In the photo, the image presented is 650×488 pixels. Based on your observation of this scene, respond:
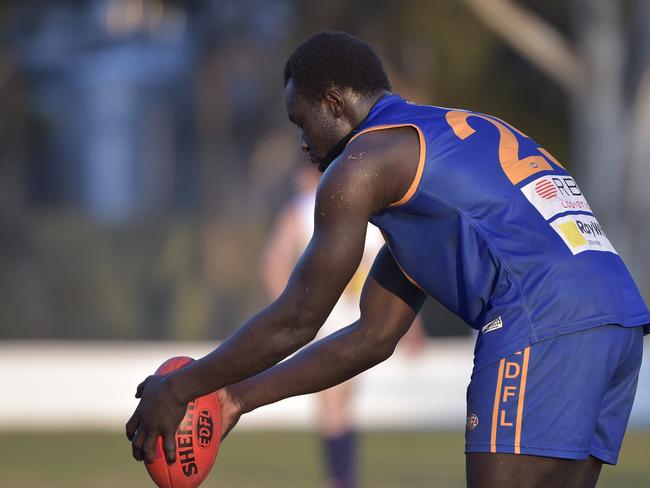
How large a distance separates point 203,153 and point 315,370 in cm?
2315

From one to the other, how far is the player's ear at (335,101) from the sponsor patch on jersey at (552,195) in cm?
69

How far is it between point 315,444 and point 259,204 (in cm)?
1367

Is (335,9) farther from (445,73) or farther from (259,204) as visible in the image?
(259,204)

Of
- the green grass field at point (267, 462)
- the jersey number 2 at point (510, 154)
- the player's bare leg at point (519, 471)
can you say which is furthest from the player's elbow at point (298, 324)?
the green grass field at point (267, 462)

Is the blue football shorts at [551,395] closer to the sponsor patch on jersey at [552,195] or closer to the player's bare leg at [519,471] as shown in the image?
the player's bare leg at [519,471]

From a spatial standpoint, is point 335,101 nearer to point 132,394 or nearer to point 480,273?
point 480,273

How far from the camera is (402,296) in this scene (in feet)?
15.6

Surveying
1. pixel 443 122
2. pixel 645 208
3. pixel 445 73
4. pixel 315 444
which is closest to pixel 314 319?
pixel 443 122

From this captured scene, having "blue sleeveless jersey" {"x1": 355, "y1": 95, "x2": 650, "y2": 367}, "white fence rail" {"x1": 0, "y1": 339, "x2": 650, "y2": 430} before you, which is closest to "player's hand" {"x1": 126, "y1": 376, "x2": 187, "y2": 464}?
"blue sleeveless jersey" {"x1": 355, "y1": 95, "x2": 650, "y2": 367}

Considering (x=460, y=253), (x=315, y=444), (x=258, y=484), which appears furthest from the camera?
(x=315, y=444)

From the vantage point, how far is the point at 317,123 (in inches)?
172

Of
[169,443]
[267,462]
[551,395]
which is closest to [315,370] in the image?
[169,443]

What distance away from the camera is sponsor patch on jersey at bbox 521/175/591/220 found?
413 cm

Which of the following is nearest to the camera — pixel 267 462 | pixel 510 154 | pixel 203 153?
pixel 510 154
